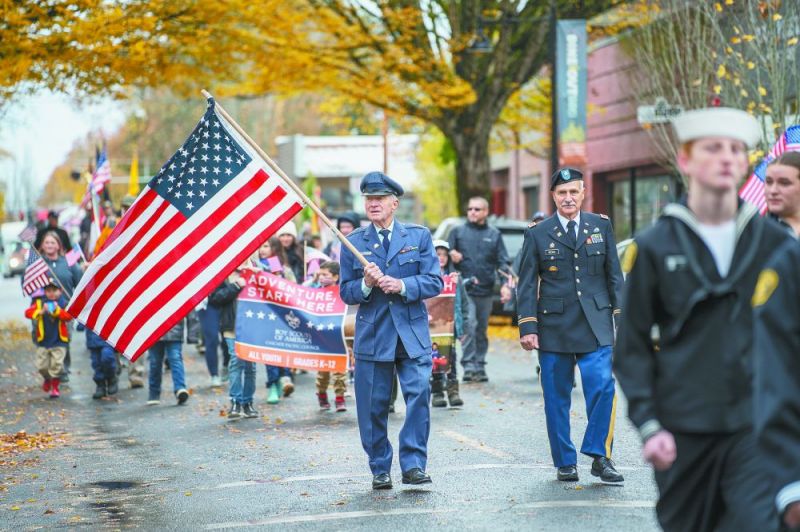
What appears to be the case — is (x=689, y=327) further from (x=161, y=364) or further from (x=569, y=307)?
(x=161, y=364)

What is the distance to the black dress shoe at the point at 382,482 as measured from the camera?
8.74m

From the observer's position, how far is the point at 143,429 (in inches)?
496

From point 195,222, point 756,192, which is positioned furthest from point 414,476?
point 756,192

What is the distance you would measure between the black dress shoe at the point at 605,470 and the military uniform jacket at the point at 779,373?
14.4ft

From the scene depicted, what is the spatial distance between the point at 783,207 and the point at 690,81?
51.6 feet

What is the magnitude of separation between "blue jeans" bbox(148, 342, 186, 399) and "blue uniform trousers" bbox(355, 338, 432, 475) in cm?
590

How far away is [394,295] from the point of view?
9062mm

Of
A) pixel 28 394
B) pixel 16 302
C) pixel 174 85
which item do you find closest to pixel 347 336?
pixel 28 394

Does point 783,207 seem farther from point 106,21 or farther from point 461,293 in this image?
point 106,21

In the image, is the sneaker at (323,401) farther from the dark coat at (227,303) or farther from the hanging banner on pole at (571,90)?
the hanging banner on pole at (571,90)

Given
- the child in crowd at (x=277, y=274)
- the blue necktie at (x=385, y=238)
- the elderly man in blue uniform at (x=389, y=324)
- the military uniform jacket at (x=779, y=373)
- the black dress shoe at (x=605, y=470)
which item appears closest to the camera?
the military uniform jacket at (x=779, y=373)

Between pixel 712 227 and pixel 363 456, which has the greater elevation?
pixel 712 227

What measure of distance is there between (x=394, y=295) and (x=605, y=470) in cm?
172

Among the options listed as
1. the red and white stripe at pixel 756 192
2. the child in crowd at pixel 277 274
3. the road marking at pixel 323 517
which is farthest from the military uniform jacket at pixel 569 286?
the child in crowd at pixel 277 274
